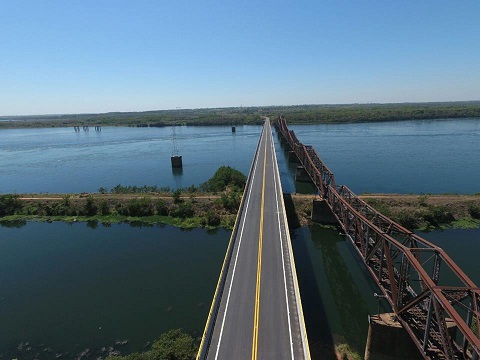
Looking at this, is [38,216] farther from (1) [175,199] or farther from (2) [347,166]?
(2) [347,166]

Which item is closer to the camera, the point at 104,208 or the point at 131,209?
the point at 131,209

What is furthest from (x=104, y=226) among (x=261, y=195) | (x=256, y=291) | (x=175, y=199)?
(x=256, y=291)

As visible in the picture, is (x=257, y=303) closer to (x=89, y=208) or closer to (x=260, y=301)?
(x=260, y=301)

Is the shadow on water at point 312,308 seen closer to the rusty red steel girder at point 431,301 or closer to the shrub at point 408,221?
the rusty red steel girder at point 431,301

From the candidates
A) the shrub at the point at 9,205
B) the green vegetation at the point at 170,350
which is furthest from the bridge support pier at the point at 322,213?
the shrub at the point at 9,205

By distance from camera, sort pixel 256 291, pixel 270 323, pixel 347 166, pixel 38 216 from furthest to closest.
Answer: pixel 347 166, pixel 38 216, pixel 256 291, pixel 270 323

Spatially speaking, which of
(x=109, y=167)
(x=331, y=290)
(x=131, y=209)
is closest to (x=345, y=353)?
(x=331, y=290)
